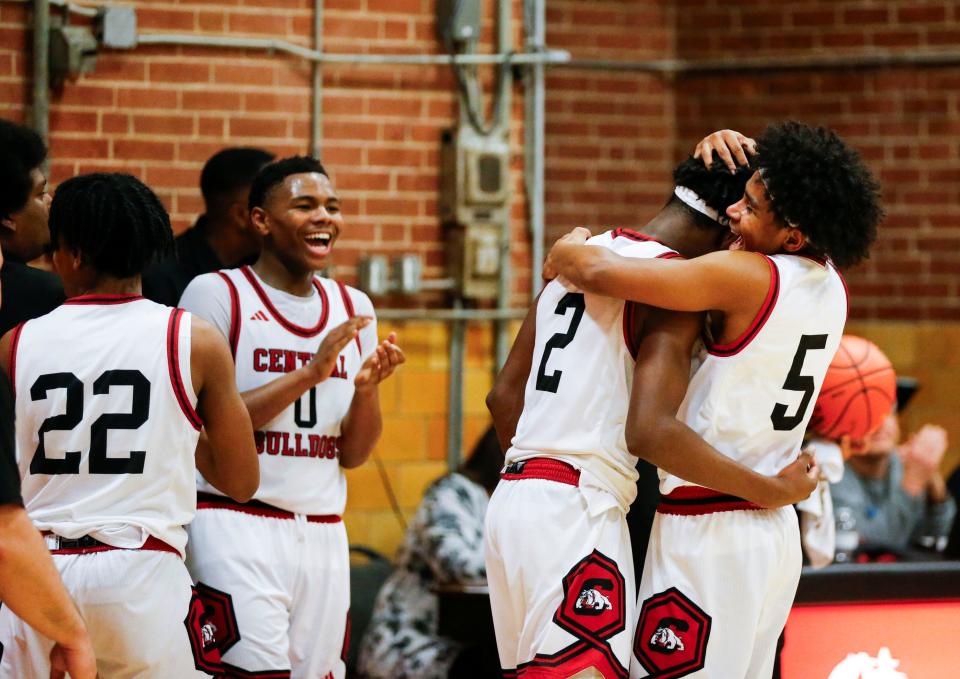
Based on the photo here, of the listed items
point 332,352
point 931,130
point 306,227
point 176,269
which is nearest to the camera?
point 332,352

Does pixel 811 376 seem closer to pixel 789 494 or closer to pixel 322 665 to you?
pixel 789 494

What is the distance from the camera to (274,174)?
4.16 m

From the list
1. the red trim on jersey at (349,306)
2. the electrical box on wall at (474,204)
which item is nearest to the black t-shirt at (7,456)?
the red trim on jersey at (349,306)

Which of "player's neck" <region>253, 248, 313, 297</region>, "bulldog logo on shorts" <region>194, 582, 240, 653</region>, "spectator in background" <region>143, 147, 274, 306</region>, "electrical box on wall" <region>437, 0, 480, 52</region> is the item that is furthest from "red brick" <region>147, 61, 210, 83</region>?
"bulldog logo on shorts" <region>194, 582, 240, 653</region>

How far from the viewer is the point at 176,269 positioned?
4.41m

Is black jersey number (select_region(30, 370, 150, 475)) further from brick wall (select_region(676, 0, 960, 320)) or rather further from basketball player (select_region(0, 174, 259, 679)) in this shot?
brick wall (select_region(676, 0, 960, 320))

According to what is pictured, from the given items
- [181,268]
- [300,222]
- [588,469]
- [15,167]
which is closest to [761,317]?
[588,469]

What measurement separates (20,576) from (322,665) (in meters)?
1.64

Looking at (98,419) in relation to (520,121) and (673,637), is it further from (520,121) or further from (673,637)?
(520,121)

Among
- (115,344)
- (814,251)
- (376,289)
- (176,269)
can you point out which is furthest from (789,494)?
(376,289)

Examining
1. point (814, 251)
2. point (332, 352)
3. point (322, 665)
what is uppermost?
point (814, 251)

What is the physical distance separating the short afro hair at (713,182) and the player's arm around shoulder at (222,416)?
1.17 m

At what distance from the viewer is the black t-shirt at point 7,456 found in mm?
2316

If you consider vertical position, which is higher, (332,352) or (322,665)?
(332,352)
